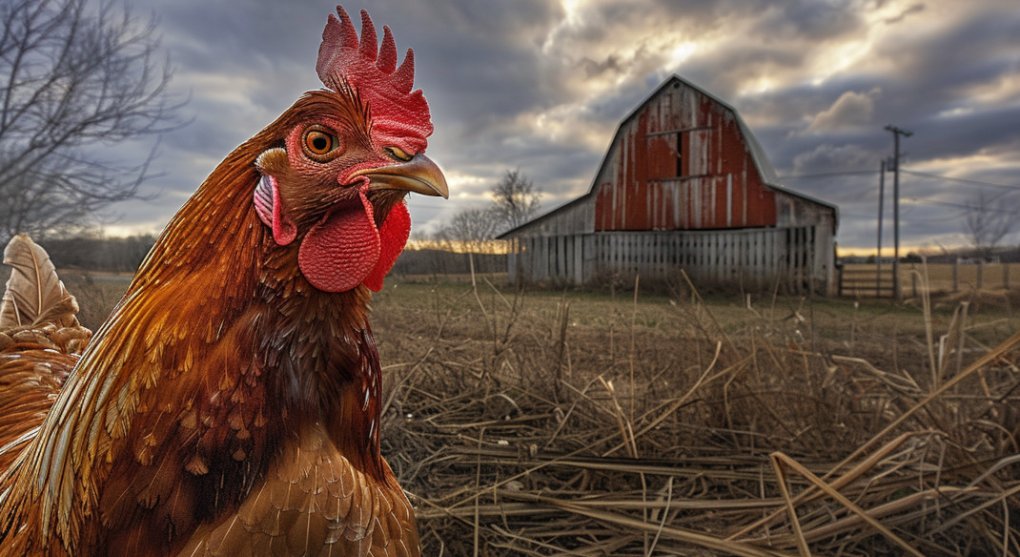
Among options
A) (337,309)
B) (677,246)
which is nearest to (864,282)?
(677,246)

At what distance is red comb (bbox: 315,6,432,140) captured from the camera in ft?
3.11

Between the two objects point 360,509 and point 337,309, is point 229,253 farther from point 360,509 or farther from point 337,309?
point 360,509

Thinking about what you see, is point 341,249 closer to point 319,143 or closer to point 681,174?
point 319,143

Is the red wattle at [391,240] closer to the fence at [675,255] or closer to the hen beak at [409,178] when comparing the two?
the hen beak at [409,178]

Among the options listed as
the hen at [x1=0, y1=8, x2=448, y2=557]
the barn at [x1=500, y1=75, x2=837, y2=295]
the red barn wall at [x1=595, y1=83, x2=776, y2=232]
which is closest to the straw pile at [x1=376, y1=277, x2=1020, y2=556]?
the hen at [x1=0, y1=8, x2=448, y2=557]

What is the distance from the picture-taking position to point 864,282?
40.2ft

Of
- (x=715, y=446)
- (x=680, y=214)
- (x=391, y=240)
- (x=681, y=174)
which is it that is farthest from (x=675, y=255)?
(x=391, y=240)

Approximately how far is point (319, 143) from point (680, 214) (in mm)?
13183

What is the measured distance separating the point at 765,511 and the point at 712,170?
12484mm

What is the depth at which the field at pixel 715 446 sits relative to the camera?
139 centimetres

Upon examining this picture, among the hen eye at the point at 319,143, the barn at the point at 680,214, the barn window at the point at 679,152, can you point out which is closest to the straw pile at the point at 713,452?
the hen eye at the point at 319,143

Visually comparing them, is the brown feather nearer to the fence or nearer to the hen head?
the hen head

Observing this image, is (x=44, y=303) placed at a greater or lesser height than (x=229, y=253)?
lesser

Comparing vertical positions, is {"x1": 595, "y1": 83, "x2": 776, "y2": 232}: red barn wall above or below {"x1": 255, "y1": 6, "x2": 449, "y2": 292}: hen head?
above
